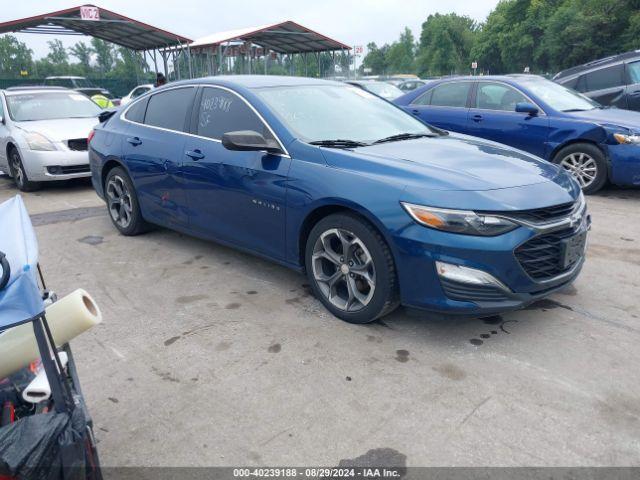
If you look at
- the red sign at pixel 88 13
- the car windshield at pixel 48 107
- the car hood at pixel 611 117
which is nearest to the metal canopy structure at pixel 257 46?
the red sign at pixel 88 13

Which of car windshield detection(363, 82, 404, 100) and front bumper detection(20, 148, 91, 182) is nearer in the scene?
front bumper detection(20, 148, 91, 182)

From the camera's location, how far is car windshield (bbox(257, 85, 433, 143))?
392 centimetres

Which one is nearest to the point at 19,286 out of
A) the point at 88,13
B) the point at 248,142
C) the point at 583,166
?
the point at 248,142

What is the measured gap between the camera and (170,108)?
4.90 m

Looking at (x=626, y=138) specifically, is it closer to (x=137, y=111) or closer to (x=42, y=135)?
(x=137, y=111)

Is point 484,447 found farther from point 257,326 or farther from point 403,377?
point 257,326

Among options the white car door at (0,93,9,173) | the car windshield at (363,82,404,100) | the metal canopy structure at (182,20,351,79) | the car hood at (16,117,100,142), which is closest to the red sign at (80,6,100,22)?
the metal canopy structure at (182,20,351,79)

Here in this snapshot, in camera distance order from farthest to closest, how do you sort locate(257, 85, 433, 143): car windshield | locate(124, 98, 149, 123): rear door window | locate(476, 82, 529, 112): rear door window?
1. locate(476, 82, 529, 112): rear door window
2. locate(124, 98, 149, 123): rear door window
3. locate(257, 85, 433, 143): car windshield

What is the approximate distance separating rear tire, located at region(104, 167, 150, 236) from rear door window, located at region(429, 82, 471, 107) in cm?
496

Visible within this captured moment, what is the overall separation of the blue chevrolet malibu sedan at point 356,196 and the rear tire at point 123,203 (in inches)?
9.2

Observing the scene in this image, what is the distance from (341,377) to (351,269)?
761 mm

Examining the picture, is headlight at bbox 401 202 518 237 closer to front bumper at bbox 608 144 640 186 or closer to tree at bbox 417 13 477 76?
front bumper at bbox 608 144 640 186

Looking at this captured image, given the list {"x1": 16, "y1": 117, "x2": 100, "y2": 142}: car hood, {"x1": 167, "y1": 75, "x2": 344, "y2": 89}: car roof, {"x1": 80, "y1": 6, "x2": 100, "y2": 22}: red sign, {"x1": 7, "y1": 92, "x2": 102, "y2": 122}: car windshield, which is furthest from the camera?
{"x1": 80, "y1": 6, "x2": 100, "y2": 22}: red sign

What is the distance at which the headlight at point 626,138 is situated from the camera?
652cm
